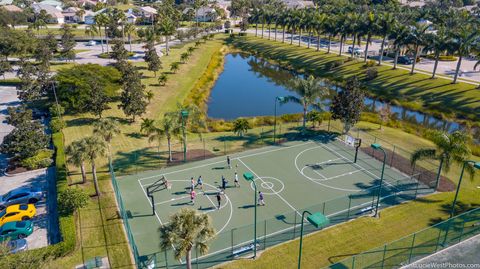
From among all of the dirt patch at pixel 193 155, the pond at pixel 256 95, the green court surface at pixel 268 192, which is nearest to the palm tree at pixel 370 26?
the pond at pixel 256 95

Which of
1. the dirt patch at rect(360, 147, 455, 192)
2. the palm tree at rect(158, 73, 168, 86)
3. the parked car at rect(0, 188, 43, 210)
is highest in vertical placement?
the palm tree at rect(158, 73, 168, 86)

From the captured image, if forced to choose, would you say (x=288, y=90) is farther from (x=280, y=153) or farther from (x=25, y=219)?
(x=25, y=219)

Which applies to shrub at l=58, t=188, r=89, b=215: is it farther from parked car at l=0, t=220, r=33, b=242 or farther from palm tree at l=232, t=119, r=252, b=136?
palm tree at l=232, t=119, r=252, b=136

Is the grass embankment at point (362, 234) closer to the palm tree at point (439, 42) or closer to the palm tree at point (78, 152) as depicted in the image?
the palm tree at point (78, 152)

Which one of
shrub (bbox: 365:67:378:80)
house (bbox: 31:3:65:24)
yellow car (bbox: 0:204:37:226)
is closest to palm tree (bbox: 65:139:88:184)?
yellow car (bbox: 0:204:37:226)

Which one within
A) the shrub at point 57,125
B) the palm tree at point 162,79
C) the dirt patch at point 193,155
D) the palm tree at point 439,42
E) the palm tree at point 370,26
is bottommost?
the dirt patch at point 193,155

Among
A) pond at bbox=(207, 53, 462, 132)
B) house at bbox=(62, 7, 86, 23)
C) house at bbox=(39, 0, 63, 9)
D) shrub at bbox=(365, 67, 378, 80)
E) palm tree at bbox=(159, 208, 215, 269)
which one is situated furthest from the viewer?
house at bbox=(39, 0, 63, 9)
